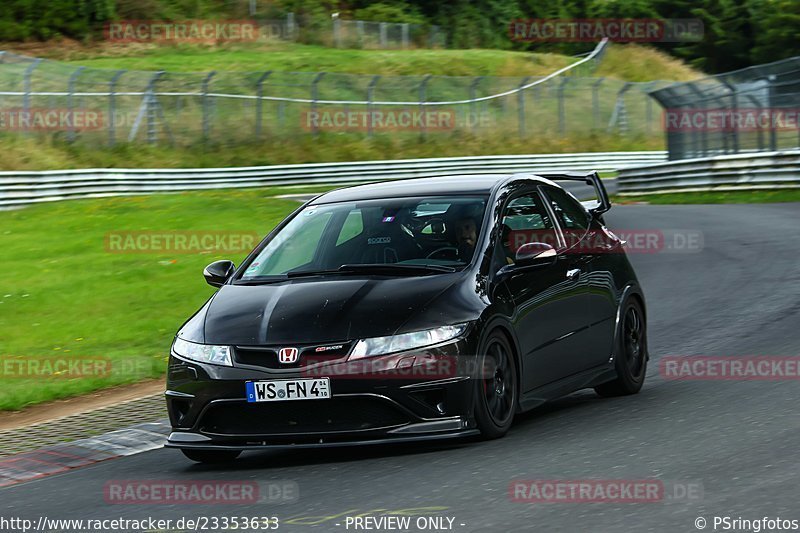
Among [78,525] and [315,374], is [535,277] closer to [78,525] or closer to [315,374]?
[315,374]

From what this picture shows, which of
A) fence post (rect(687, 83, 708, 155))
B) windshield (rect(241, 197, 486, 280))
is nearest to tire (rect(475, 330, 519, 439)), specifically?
windshield (rect(241, 197, 486, 280))

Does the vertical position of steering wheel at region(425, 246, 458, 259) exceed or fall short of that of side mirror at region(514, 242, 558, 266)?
it exceeds it

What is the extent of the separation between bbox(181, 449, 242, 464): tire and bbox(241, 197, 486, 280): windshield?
3.76 feet

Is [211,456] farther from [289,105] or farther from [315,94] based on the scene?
[315,94]

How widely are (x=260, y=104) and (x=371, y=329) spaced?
3717 centimetres

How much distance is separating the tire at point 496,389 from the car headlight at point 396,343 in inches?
12.8

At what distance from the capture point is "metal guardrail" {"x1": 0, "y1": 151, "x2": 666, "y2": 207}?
3012 cm

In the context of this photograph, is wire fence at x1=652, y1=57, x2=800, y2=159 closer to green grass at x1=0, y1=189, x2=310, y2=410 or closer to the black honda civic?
green grass at x1=0, y1=189, x2=310, y2=410

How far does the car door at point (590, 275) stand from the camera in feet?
29.5

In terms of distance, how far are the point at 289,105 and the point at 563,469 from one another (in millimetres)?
38631

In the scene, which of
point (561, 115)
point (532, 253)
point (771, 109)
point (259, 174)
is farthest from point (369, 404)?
point (561, 115)

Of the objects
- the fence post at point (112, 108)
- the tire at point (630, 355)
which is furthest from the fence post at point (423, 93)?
the tire at point (630, 355)

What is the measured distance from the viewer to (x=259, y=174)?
39.2 m

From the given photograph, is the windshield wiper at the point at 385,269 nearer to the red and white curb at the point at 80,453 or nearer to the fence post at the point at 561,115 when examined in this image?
the red and white curb at the point at 80,453
